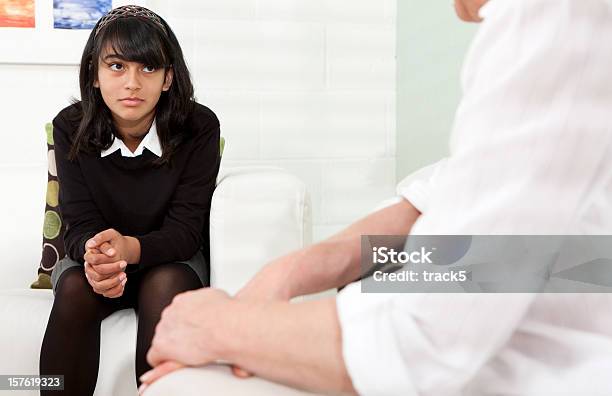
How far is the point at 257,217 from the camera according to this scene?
187 centimetres

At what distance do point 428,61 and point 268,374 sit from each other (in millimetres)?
2058

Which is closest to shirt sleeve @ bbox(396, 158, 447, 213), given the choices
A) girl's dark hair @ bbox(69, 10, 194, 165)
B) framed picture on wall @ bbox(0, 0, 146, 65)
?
girl's dark hair @ bbox(69, 10, 194, 165)

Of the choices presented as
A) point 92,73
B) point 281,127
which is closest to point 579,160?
point 92,73

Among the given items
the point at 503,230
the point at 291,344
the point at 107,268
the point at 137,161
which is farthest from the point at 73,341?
the point at 503,230

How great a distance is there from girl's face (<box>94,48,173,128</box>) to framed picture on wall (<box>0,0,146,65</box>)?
2.62 ft

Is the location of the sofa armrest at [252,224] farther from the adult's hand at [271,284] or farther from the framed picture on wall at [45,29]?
the framed picture on wall at [45,29]

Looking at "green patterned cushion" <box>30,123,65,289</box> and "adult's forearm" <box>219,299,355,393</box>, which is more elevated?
"adult's forearm" <box>219,299,355,393</box>

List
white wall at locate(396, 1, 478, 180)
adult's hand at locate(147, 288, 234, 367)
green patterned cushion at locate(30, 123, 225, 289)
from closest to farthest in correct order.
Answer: adult's hand at locate(147, 288, 234, 367), green patterned cushion at locate(30, 123, 225, 289), white wall at locate(396, 1, 478, 180)

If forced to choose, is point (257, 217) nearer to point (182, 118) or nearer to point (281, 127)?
point (182, 118)

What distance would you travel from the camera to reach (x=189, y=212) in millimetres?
1973

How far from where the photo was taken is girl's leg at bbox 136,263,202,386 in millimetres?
1692

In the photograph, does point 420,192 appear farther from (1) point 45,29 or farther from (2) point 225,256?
(1) point 45,29

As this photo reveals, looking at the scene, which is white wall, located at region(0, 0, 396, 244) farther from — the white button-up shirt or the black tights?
the white button-up shirt

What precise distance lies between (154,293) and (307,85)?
143cm
